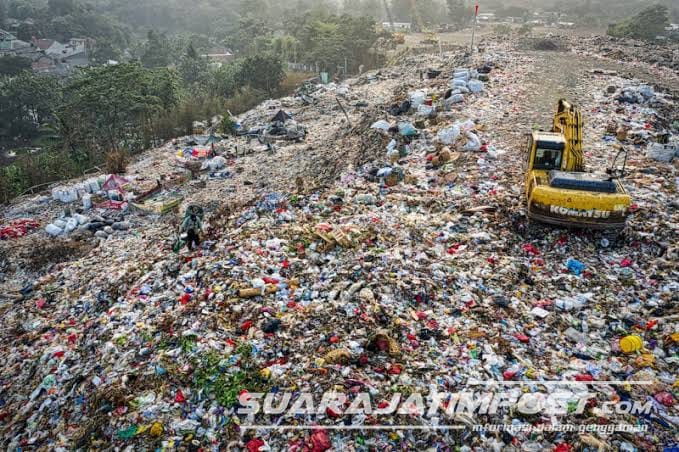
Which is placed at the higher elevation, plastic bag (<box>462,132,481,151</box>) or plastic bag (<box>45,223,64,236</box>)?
plastic bag (<box>462,132,481,151</box>)

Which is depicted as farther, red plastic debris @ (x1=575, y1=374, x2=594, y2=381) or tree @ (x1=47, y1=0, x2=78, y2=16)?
tree @ (x1=47, y1=0, x2=78, y2=16)

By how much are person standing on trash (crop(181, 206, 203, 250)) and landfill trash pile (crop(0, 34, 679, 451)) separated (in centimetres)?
19

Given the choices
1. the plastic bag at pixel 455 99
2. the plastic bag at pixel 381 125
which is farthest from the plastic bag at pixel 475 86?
the plastic bag at pixel 381 125

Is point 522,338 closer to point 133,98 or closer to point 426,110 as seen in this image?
point 426,110

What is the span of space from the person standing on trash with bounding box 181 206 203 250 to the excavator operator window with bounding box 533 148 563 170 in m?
5.30

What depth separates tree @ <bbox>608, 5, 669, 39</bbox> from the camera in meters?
24.5

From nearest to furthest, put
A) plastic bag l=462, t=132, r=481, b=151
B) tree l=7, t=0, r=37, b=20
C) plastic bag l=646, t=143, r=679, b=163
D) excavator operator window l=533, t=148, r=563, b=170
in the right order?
excavator operator window l=533, t=148, r=563, b=170 < plastic bag l=646, t=143, r=679, b=163 < plastic bag l=462, t=132, r=481, b=151 < tree l=7, t=0, r=37, b=20

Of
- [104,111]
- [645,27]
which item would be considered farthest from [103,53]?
Answer: [645,27]

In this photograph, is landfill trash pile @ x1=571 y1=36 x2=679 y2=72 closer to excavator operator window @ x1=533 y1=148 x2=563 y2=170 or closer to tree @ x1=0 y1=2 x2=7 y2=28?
excavator operator window @ x1=533 y1=148 x2=563 y2=170

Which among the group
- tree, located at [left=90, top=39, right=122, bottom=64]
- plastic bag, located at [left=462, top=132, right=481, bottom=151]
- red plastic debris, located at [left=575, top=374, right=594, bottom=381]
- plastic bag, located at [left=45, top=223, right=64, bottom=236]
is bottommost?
plastic bag, located at [left=45, top=223, right=64, bottom=236]

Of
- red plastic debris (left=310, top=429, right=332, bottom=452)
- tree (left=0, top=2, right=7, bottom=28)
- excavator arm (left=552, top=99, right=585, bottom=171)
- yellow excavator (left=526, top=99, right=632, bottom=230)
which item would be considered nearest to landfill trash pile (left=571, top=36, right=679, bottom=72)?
excavator arm (left=552, top=99, right=585, bottom=171)

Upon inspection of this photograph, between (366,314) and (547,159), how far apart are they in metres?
3.87

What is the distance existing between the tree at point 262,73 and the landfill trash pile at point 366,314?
16.1 metres

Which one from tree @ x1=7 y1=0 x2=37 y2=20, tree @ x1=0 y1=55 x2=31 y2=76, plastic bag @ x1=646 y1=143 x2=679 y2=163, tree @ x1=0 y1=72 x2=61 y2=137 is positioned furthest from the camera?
tree @ x1=7 y1=0 x2=37 y2=20
